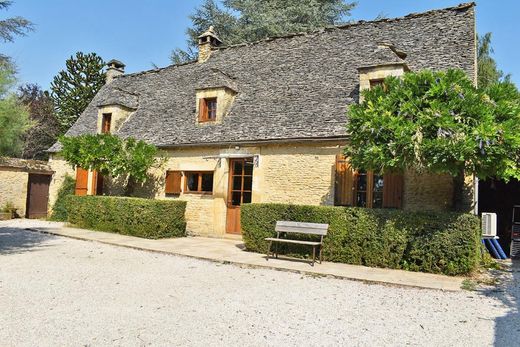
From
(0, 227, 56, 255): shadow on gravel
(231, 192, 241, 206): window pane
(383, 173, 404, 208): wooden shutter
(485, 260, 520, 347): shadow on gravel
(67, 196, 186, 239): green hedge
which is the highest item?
(383, 173, 404, 208): wooden shutter

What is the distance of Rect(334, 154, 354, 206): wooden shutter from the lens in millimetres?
10484

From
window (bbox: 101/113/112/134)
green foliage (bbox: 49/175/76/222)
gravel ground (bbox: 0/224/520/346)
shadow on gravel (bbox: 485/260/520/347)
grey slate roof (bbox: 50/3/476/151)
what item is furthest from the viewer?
green foliage (bbox: 49/175/76/222)

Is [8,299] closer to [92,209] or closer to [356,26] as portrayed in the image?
[92,209]

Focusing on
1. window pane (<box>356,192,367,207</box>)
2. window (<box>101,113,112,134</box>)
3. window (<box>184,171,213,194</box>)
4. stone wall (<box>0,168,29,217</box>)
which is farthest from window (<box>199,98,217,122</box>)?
stone wall (<box>0,168,29,217</box>)

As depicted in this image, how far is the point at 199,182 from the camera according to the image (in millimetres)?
13578

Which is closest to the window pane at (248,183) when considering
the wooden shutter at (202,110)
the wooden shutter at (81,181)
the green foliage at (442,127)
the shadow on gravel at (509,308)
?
the wooden shutter at (202,110)

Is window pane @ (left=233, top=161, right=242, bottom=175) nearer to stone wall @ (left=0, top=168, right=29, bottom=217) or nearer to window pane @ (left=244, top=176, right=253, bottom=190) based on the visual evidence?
window pane @ (left=244, top=176, right=253, bottom=190)

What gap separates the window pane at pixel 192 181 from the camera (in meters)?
13.7

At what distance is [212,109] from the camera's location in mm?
14305

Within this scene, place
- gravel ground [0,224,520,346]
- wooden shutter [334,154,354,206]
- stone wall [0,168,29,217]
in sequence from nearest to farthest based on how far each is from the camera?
gravel ground [0,224,520,346] → wooden shutter [334,154,354,206] → stone wall [0,168,29,217]

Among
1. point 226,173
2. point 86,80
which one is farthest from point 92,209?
point 86,80

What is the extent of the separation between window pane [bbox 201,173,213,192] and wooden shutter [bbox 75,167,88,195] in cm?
595

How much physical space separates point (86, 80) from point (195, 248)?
19.7 m

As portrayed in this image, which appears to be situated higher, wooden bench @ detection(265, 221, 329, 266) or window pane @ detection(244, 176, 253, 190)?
window pane @ detection(244, 176, 253, 190)
